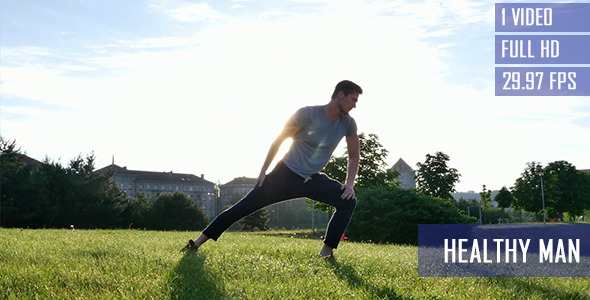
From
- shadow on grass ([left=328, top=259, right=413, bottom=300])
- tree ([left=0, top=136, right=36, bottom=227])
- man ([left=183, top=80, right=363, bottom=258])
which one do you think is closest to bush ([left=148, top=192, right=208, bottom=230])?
tree ([left=0, top=136, right=36, bottom=227])

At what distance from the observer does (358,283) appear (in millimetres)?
5758

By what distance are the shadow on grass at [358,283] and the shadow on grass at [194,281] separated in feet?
4.74

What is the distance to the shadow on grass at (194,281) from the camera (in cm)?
496

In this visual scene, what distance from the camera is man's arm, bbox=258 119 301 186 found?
260 inches

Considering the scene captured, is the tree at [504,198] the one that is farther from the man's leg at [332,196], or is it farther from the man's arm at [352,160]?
the man's leg at [332,196]

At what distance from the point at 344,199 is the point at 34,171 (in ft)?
149

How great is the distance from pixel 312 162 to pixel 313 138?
0.32 meters

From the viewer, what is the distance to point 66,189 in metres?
46.0

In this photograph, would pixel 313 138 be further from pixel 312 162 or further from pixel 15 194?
pixel 15 194

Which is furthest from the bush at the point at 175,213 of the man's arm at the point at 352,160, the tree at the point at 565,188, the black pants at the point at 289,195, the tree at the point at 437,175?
the man's arm at the point at 352,160

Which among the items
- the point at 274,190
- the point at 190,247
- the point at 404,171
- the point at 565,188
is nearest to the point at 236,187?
the point at 404,171

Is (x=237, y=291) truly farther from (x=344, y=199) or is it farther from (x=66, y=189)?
(x=66, y=189)

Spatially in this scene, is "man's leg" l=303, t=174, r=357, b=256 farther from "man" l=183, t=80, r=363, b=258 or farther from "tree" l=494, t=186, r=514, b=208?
"tree" l=494, t=186, r=514, b=208

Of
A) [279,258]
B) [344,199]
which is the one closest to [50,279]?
[279,258]
